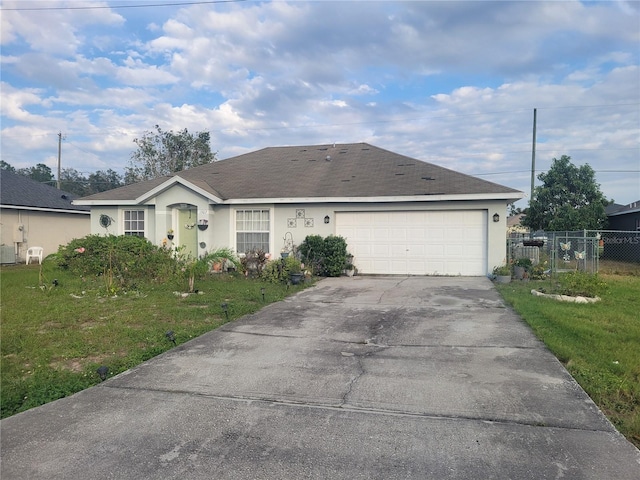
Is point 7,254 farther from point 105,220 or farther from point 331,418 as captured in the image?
point 331,418

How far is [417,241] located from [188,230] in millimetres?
7326

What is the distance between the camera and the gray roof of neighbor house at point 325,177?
13586 mm

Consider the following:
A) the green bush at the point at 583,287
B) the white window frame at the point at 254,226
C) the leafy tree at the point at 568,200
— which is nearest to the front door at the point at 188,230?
the white window frame at the point at 254,226

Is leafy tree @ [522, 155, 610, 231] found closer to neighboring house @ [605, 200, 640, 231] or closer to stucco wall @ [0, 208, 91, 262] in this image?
neighboring house @ [605, 200, 640, 231]

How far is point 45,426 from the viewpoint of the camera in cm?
370

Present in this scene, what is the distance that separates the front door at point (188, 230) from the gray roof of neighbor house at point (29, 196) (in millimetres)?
9616

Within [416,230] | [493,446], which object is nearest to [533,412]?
[493,446]

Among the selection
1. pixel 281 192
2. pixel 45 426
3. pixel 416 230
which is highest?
pixel 281 192

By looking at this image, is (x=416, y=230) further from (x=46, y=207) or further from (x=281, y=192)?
(x=46, y=207)

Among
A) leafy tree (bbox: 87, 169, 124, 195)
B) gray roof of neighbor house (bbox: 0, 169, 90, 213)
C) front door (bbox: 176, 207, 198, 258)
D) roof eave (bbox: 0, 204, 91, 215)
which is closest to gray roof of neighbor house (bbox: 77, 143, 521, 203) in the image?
front door (bbox: 176, 207, 198, 258)

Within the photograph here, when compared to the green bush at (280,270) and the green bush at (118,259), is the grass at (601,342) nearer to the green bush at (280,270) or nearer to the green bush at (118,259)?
the green bush at (280,270)

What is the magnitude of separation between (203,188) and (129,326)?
24.9 ft

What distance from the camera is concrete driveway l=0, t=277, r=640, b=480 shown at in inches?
120

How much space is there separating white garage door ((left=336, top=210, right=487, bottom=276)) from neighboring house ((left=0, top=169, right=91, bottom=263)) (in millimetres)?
14882
